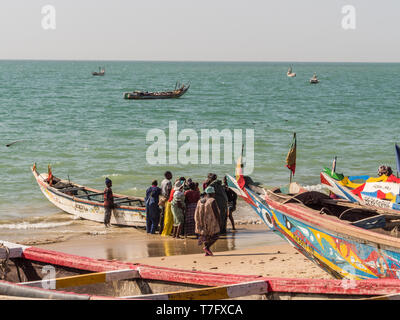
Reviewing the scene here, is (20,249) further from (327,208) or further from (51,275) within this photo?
(327,208)

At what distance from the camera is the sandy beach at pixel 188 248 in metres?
10.2

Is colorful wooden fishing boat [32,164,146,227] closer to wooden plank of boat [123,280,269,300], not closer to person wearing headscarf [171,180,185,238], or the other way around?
person wearing headscarf [171,180,185,238]

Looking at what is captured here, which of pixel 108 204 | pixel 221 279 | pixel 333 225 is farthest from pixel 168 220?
pixel 221 279

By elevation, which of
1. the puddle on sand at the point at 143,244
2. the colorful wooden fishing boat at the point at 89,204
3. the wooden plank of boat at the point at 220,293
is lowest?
the puddle on sand at the point at 143,244

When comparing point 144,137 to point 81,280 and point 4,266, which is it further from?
point 81,280

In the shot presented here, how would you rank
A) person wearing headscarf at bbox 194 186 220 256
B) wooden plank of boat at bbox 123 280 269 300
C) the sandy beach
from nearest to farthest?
wooden plank of boat at bbox 123 280 269 300 < the sandy beach < person wearing headscarf at bbox 194 186 220 256

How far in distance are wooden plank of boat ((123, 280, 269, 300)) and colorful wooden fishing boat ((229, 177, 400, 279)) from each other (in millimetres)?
2344

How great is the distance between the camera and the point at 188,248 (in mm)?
12086

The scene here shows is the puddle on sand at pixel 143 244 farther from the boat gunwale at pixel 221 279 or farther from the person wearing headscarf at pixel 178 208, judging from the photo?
the boat gunwale at pixel 221 279

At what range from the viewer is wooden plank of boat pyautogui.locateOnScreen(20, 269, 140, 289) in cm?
656

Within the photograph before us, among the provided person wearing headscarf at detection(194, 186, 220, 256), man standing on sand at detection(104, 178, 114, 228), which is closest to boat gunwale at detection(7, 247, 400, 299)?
person wearing headscarf at detection(194, 186, 220, 256)

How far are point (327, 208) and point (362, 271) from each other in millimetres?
2325

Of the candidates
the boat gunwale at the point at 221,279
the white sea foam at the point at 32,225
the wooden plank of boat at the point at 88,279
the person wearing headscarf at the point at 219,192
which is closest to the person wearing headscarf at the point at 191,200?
the person wearing headscarf at the point at 219,192

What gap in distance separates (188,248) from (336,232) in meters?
4.40
